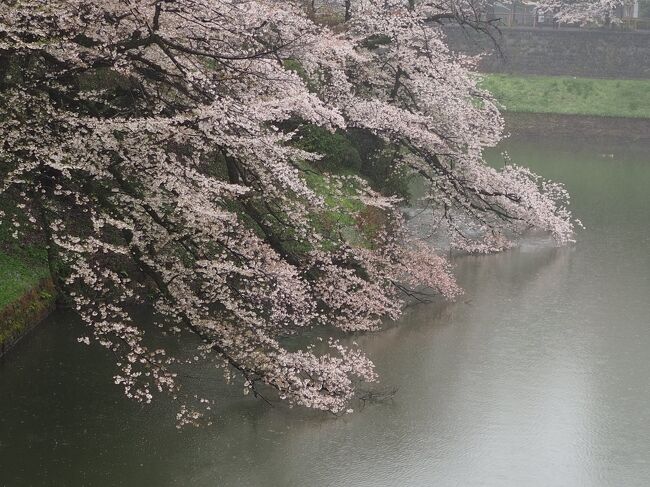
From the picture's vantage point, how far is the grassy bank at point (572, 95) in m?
32.7

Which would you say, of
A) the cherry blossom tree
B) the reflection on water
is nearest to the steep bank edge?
the reflection on water

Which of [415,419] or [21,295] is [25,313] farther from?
[415,419]

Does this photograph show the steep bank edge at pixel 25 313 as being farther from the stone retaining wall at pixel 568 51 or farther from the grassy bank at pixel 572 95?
the stone retaining wall at pixel 568 51

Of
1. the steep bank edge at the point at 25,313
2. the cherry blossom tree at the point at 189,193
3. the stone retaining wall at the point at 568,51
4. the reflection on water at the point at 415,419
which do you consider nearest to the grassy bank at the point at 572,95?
the stone retaining wall at the point at 568,51

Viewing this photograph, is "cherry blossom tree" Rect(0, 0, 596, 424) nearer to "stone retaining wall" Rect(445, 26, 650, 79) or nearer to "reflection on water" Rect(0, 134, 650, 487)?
"reflection on water" Rect(0, 134, 650, 487)

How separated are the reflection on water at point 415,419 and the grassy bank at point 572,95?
71.5ft

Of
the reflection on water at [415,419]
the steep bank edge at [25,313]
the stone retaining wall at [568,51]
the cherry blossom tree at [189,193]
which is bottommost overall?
the reflection on water at [415,419]

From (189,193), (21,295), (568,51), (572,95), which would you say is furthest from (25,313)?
(568,51)

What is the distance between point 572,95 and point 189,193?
28705mm

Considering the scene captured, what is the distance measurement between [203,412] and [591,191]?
1506cm

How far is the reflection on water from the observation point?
24.3 ft

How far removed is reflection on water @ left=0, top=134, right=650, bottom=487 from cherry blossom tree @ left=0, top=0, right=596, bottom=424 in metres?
0.31

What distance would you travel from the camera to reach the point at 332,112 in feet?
30.7

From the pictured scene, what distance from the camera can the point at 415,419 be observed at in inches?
334
